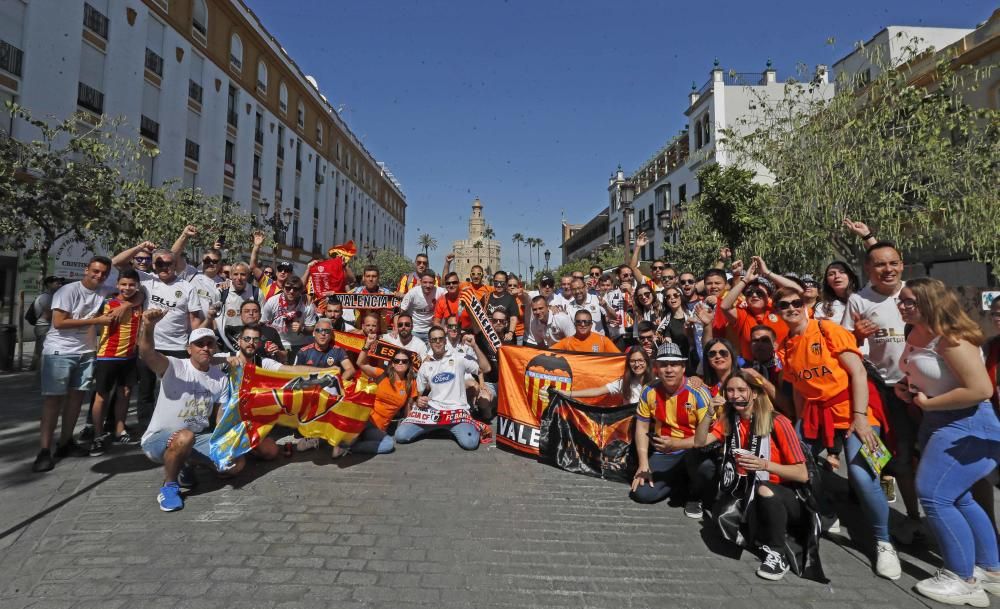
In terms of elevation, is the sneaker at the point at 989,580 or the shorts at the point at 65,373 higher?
the shorts at the point at 65,373

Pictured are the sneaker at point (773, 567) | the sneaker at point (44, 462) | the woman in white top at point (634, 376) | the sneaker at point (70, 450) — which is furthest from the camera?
the woman in white top at point (634, 376)

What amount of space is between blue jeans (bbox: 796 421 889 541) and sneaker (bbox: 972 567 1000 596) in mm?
449

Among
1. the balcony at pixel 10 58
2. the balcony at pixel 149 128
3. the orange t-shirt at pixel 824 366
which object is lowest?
the orange t-shirt at pixel 824 366

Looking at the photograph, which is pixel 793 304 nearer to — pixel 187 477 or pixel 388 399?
pixel 388 399

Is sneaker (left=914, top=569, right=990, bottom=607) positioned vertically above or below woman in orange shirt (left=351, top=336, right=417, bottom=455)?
below

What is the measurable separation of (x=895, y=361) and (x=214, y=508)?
5.47 meters

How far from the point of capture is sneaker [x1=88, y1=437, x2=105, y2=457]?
519 centimetres

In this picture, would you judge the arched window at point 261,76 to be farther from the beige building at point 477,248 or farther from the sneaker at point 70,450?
the beige building at point 477,248

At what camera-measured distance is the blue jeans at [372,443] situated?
17.9 ft

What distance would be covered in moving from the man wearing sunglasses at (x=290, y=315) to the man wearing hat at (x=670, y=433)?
4.93m

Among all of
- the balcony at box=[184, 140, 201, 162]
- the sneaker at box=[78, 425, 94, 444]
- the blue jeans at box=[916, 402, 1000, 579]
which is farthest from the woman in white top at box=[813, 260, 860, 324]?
the balcony at box=[184, 140, 201, 162]

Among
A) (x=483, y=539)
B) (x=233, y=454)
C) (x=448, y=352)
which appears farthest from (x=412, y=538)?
(x=448, y=352)

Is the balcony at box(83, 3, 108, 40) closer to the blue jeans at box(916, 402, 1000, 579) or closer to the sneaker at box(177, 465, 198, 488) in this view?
the sneaker at box(177, 465, 198, 488)

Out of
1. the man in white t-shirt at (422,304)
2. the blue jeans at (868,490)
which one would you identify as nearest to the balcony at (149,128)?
the man in white t-shirt at (422,304)
